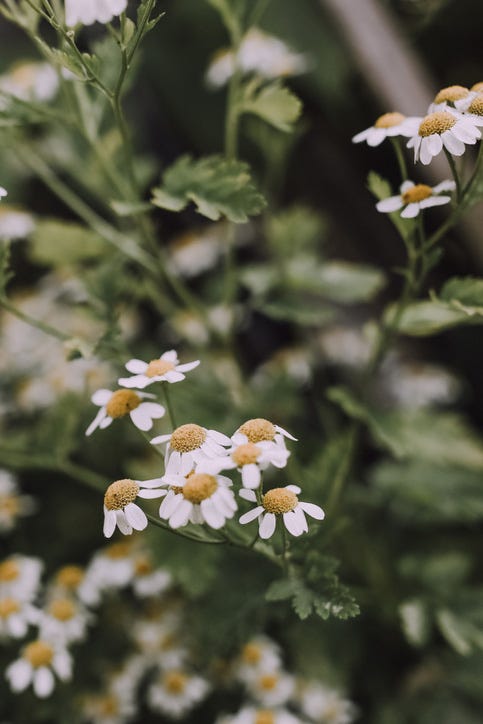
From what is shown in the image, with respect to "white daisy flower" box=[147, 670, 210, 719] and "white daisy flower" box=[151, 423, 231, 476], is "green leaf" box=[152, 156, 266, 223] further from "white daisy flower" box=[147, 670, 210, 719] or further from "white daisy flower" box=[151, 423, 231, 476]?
"white daisy flower" box=[147, 670, 210, 719]

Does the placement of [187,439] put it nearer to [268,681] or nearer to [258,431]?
[258,431]

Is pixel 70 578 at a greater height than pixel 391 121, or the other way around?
pixel 391 121

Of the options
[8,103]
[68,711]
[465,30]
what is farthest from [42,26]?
[68,711]

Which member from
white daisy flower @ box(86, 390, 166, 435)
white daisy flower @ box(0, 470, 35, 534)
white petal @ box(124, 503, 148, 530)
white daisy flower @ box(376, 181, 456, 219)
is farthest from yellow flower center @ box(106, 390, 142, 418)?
white daisy flower @ box(0, 470, 35, 534)

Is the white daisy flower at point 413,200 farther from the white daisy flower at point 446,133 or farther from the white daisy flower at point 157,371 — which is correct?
the white daisy flower at point 157,371

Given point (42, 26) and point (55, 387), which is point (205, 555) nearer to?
point (55, 387)

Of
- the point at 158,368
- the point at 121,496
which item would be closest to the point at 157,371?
the point at 158,368
